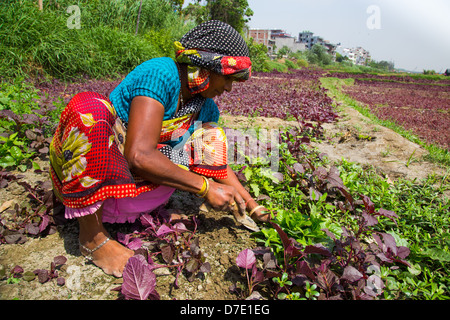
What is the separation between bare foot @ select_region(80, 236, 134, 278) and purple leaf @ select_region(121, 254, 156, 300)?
0.21 m

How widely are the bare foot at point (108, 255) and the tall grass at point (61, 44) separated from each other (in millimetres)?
4897

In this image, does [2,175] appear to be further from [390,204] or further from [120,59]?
[120,59]

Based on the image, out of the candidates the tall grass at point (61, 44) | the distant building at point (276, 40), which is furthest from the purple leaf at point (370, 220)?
the distant building at point (276, 40)

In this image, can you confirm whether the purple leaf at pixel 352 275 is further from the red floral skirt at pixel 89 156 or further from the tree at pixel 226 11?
the tree at pixel 226 11

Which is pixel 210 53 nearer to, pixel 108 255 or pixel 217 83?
pixel 217 83

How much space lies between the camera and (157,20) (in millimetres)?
12297

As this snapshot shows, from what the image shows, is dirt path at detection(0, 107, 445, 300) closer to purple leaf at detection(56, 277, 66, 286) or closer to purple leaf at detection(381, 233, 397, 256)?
purple leaf at detection(56, 277, 66, 286)

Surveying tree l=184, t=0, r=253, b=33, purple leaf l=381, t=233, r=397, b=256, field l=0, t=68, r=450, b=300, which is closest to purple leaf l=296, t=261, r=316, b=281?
field l=0, t=68, r=450, b=300

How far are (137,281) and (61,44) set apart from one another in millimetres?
6507

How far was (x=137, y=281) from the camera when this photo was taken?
45.3 inches

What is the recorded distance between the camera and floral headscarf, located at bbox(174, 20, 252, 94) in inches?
58.7

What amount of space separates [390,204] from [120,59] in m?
7.42

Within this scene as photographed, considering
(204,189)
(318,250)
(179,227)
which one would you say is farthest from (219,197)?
(318,250)
